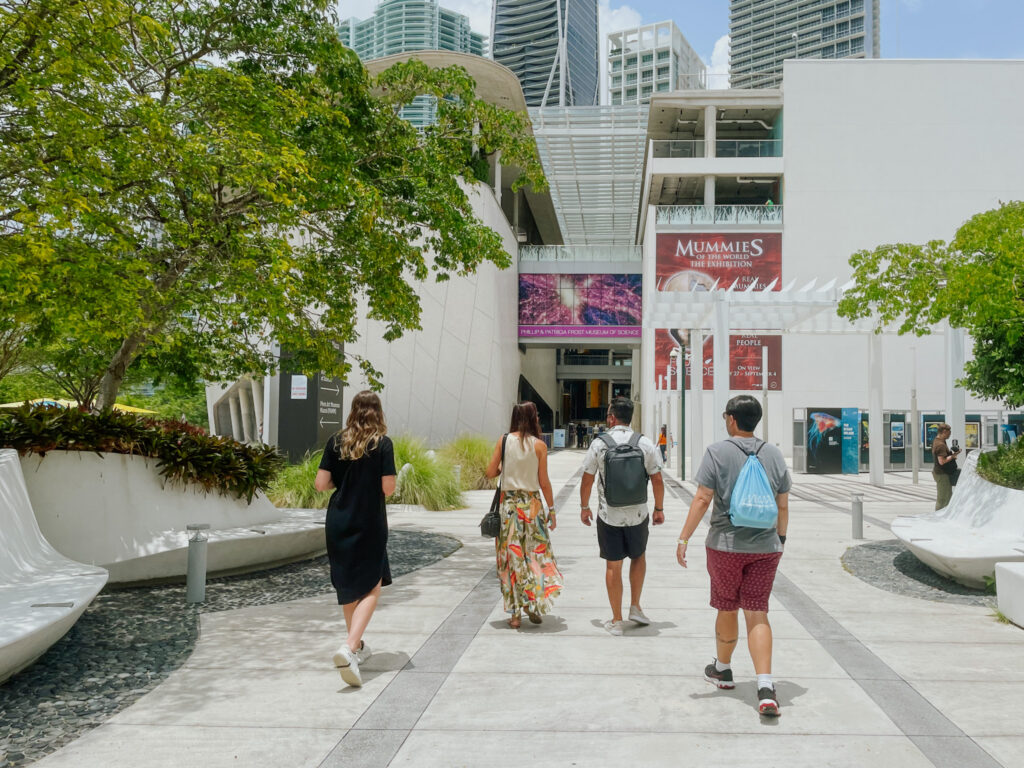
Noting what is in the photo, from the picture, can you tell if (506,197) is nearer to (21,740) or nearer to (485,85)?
(485,85)

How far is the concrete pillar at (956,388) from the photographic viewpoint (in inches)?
703

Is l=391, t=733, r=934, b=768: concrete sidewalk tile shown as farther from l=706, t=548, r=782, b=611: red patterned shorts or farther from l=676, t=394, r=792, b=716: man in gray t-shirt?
l=706, t=548, r=782, b=611: red patterned shorts

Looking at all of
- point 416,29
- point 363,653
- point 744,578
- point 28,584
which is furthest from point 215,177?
point 416,29

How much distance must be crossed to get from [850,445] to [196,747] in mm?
25580

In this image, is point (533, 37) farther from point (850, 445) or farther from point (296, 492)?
point (296, 492)

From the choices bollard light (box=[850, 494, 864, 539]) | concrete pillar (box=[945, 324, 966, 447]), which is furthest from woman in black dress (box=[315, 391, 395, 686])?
concrete pillar (box=[945, 324, 966, 447])

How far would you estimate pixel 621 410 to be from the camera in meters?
5.63

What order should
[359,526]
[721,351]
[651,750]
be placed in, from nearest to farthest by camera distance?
[651,750] < [359,526] < [721,351]

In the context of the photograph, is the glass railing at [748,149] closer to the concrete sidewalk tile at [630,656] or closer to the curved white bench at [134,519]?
the curved white bench at [134,519]

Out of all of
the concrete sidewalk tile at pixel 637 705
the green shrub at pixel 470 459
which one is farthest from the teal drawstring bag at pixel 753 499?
the green shrub at pixel 470 459

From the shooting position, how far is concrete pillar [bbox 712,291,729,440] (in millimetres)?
18984

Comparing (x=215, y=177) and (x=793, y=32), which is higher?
(x=793, y=32)

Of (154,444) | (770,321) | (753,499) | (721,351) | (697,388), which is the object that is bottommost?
(753,499)

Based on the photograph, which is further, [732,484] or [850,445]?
[850,445]
